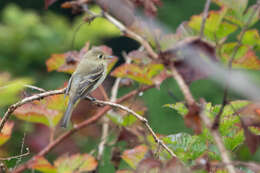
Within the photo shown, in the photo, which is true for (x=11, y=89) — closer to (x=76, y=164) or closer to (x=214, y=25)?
(x=76, y=164)

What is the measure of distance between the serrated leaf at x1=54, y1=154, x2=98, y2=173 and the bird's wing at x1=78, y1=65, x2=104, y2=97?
945mm

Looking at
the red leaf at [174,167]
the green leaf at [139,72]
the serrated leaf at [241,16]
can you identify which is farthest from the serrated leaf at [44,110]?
the red leaf at [174,167]

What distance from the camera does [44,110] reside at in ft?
5.20

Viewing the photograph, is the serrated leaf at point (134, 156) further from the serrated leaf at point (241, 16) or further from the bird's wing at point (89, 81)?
the bird's wing at point (89, 81)

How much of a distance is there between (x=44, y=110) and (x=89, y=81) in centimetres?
89

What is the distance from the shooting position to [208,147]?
1.14 meters

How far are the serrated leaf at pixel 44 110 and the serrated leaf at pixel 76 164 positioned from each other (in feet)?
1.04

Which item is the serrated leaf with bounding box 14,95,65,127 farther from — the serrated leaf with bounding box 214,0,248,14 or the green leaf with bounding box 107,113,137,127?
the serrated leaf with bounding box 214,0,248,14

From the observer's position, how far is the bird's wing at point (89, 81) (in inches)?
89.0

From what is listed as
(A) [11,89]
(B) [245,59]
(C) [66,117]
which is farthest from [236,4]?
(C) [66,117]

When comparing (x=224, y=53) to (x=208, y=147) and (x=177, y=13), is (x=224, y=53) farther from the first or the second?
(x=177, y=13)

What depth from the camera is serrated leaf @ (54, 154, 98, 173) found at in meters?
1.19

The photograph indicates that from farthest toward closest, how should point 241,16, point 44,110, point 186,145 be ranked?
point 44,110 → point 241,16 → point 186,145

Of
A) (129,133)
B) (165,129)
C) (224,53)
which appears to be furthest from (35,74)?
(224,53)
